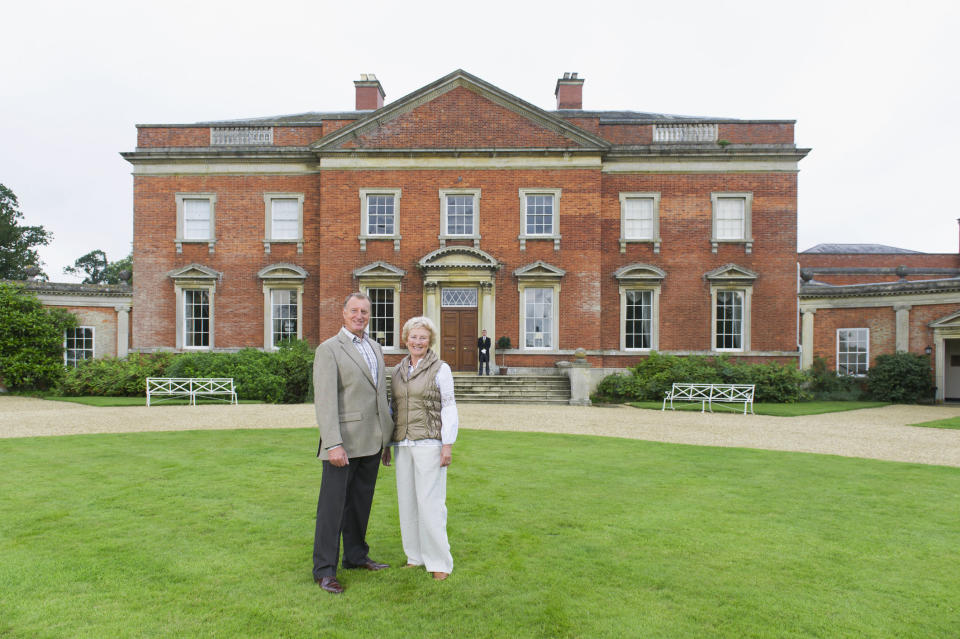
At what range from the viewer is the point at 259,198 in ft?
71.7

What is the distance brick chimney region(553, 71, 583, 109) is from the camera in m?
23.9

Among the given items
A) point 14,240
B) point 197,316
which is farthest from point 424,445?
point 14,240

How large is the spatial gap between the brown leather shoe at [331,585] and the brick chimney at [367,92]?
23204 mm

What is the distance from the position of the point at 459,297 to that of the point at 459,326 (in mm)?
1015

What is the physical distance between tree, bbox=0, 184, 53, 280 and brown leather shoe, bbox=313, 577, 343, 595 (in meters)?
48.3

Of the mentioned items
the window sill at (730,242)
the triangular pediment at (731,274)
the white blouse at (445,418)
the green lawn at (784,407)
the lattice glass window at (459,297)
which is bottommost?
the green lawn at (784,407)

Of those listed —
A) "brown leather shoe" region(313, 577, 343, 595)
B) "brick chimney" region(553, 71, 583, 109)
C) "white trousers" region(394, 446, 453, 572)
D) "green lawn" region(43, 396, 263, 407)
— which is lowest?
"green lawn" region(43, 396, 263, 407)

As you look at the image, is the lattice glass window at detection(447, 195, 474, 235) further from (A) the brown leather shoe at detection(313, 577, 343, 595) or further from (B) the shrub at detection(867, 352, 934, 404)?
(A) the brown leather shoe at detection(313, 577, 343, 595)

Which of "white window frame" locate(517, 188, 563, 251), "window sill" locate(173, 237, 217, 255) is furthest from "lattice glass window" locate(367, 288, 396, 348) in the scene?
"window sill" locate(173, 237, 217, 255)

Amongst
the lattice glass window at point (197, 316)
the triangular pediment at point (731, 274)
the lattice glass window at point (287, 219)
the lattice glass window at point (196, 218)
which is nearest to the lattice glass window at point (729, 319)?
the triangular pediment at point (731, 274)

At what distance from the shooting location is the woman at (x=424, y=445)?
14.2 feet

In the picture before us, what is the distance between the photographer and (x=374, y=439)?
440 centimetres

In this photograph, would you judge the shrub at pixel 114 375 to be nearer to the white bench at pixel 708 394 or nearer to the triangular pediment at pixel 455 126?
the triangular pediment at pixel 455 126

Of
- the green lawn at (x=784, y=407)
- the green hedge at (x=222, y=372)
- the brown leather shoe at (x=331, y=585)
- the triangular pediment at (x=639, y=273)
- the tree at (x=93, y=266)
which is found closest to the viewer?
the brown leather shoe at (x=331, y=585)
